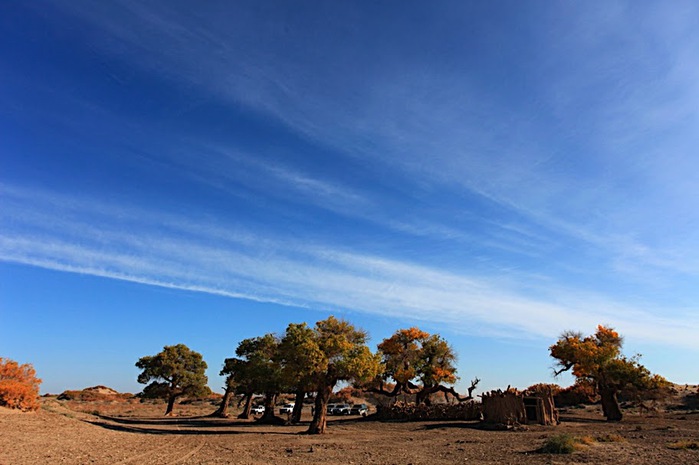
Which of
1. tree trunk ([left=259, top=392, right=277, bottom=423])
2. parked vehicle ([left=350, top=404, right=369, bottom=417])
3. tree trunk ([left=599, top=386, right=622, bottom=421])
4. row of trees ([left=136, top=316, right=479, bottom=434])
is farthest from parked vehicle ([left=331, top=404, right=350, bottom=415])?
tree trunk ([left=599, top=386, right=622, bottom=421])

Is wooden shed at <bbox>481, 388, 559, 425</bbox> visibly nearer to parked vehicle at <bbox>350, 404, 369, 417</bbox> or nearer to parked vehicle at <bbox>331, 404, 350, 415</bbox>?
parked vehicle at <bbox>350, 404, 369, 417</bbox>

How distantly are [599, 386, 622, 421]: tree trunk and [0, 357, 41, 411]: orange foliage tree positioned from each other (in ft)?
147

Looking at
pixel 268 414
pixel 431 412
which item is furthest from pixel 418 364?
pixel 268 414

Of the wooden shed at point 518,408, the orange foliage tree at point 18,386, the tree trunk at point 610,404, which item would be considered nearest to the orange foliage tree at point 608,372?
the tree trunk at point 610,404

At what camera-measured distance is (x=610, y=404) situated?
3694 centimetres

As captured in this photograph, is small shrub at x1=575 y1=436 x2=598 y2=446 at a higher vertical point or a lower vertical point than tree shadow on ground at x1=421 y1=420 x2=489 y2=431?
higher

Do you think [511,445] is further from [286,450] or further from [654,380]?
[654,380]

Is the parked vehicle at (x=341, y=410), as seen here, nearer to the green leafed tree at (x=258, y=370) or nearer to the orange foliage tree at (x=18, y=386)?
the green leafed tree at (x=258, y=370)

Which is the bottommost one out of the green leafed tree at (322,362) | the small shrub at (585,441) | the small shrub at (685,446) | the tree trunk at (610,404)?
the small shrub at (585,441)

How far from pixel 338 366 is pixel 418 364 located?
19.3 meters

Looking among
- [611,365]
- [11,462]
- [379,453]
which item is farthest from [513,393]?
[11,462]

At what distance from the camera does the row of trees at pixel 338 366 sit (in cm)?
2981

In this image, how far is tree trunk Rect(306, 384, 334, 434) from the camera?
2931 cm

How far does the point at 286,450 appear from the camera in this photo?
20625mm
